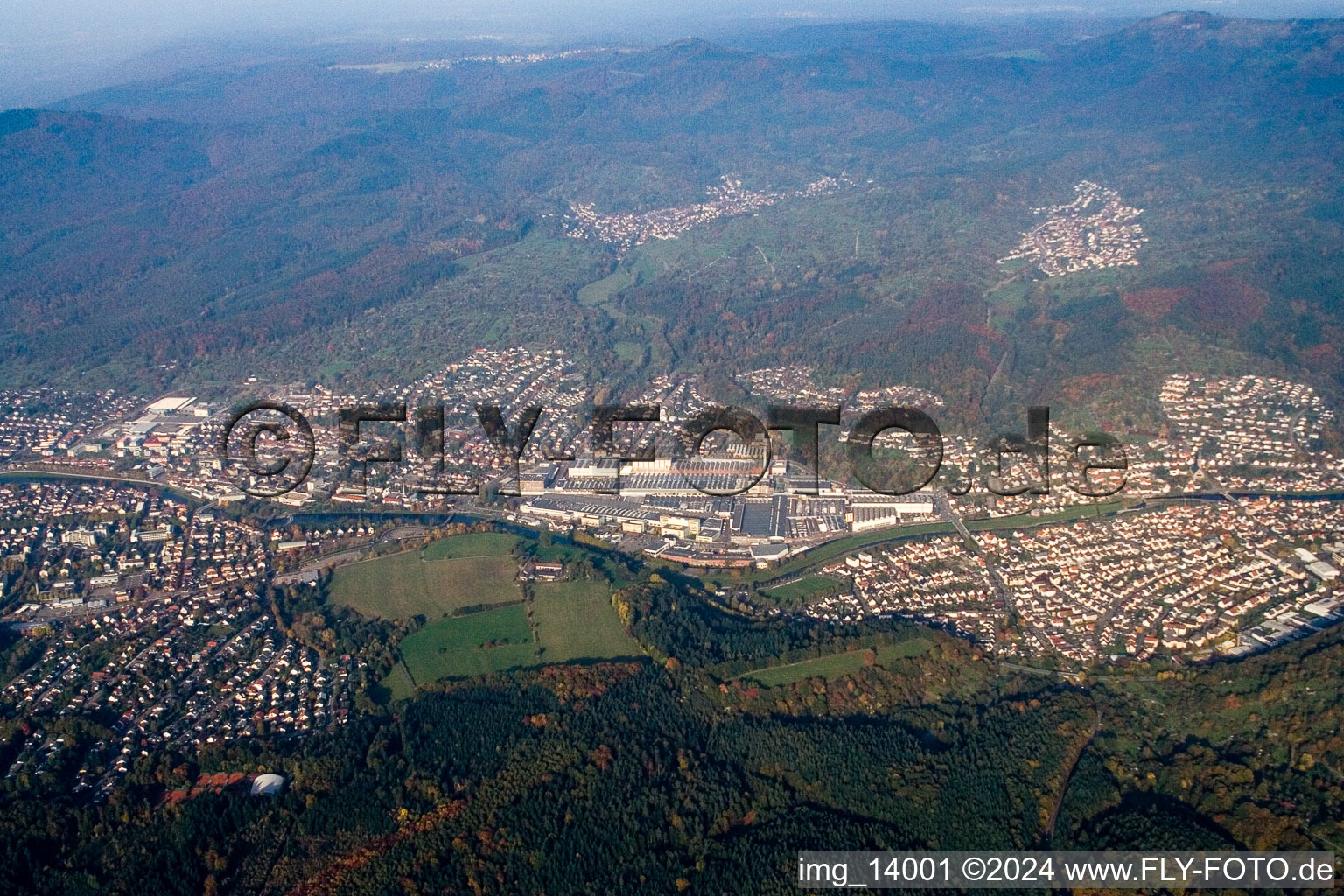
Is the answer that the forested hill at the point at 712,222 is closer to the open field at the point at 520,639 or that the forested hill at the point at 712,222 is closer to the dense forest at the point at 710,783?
the open field at the point at 520,639

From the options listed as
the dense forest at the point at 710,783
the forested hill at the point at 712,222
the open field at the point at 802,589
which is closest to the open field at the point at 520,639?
the dense forest at the point at 710,783

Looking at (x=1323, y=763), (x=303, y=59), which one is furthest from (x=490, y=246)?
(x=303, y=59)

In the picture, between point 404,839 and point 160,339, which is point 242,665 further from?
point 160,339

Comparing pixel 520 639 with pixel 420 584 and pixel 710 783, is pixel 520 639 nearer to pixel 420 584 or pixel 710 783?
pixel 420 584

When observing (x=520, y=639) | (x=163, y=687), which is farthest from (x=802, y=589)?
(x=163, y=687)

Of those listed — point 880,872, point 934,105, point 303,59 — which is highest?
point 303,59
